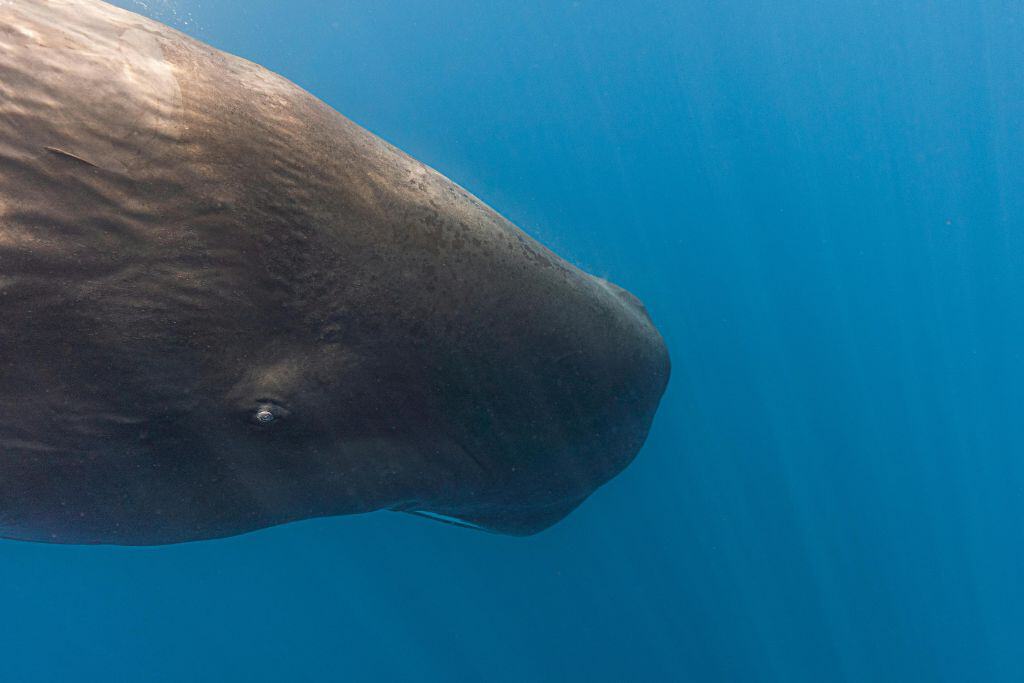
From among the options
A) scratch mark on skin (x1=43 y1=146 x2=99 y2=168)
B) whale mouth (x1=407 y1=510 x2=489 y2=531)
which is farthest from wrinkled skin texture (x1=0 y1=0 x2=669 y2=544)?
whale mouth (x1=407 y1=510 x2=489 y2=531)

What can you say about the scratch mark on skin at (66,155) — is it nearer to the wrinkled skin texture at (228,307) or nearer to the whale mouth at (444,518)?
the wrinkled skin texture at (228,307)

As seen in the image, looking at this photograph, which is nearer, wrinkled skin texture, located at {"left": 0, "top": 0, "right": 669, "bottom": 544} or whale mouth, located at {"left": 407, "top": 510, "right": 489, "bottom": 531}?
wrinkled skin texture, located at {"left": 0, "top": 0, "right": 669, "bottom": 544}

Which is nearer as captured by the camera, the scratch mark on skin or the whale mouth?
the scratch mark on skin

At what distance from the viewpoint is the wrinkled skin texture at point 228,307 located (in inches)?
70.7

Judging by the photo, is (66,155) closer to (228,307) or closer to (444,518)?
(228,307)

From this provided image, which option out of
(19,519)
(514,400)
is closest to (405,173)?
(514,400)

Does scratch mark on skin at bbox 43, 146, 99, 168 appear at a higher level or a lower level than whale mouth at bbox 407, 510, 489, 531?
higher

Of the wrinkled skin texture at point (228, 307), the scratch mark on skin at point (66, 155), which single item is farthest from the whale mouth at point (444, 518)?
the scratch mark on skin at point (66, 155)

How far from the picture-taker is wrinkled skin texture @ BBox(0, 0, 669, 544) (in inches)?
70.7

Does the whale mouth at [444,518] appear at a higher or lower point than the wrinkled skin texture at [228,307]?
lower

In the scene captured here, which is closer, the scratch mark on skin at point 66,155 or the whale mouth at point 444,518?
the scratch mark on skin at point 66,155

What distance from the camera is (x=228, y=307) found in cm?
203

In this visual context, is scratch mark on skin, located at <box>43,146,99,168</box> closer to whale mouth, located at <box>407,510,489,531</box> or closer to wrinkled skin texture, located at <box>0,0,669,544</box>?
wrinkled skin texture, located at <box>0,0,669,544</box>

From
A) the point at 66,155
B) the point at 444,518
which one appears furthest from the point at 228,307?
the point at 444,518
